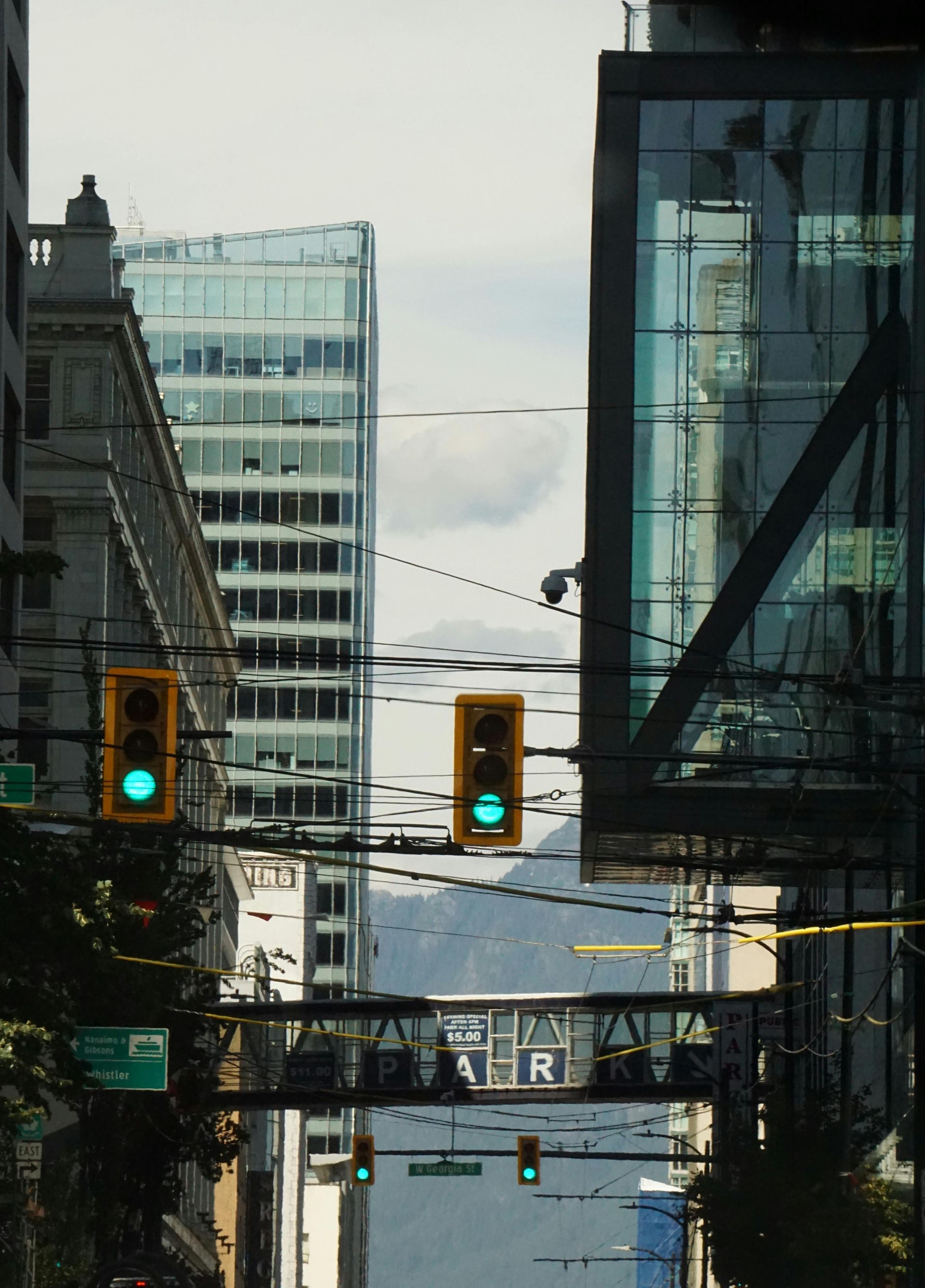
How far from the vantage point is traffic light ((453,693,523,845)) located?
22641 millimetres

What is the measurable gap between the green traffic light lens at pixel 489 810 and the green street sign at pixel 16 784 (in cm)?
756

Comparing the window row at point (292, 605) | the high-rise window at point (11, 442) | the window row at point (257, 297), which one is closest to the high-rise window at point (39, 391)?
the high-rise window at point (11, 442)

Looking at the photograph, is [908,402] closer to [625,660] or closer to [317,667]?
[625,660]

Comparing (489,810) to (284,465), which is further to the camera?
(284,465)

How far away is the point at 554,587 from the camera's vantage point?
62.9 metres

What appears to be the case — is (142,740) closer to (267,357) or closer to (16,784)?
(16,784)

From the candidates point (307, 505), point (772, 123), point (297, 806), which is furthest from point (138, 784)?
point (307, 505)

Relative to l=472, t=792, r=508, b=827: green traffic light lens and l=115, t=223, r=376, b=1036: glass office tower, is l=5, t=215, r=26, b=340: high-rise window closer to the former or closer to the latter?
l=472, t=792, r=508, b=827: green traffic light lens

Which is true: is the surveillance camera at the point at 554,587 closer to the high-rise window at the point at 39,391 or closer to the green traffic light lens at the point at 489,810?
the high-rise window at the point at 39,391

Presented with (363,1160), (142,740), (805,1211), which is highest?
(142,740)

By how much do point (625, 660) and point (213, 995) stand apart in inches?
610

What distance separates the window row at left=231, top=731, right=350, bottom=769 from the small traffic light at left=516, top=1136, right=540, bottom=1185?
102337mm

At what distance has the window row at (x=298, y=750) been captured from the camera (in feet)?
538

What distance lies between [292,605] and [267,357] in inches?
768
